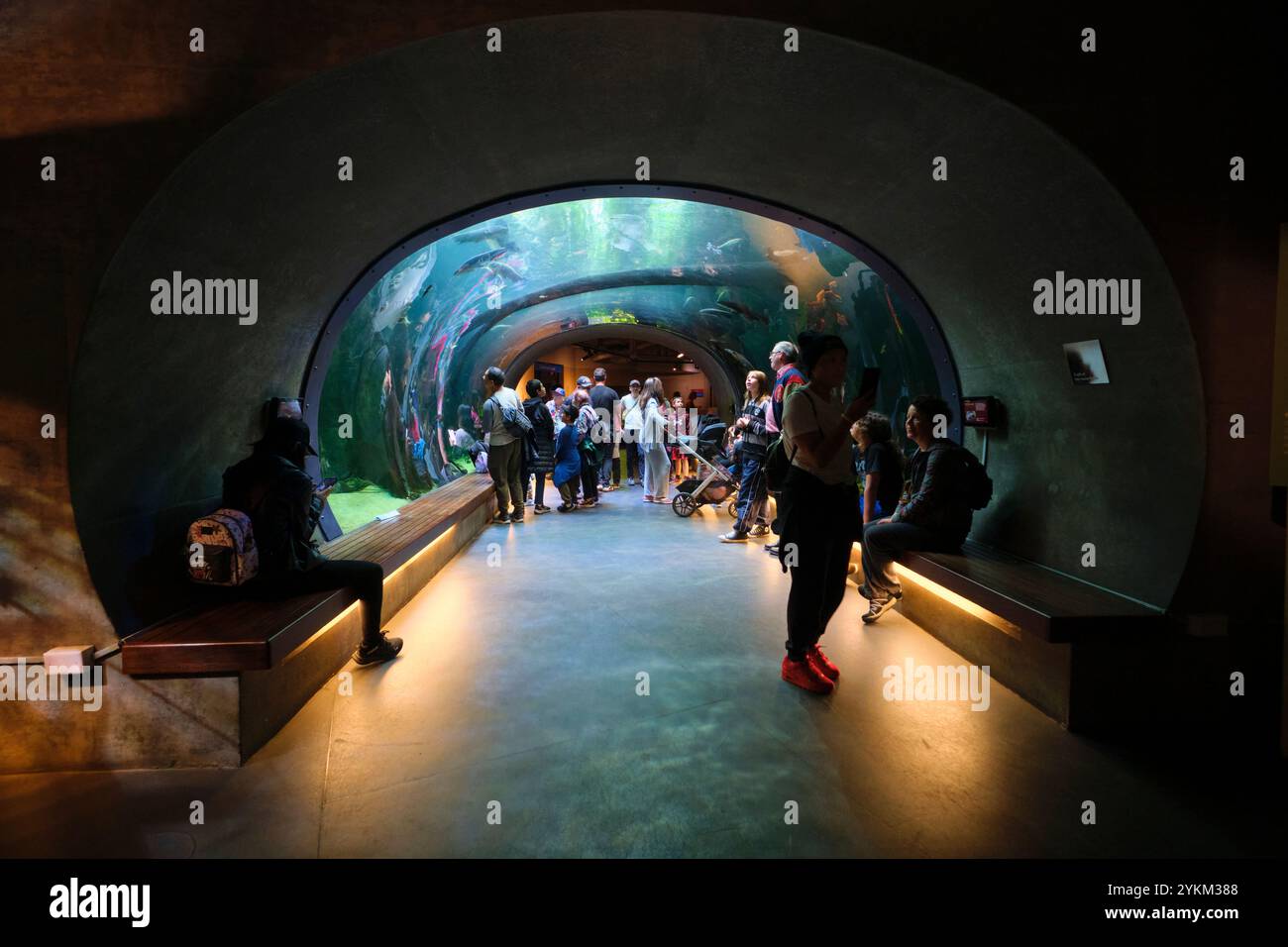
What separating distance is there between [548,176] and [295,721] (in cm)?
363

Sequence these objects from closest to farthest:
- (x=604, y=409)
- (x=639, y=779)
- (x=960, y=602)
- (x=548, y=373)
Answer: (x=639, y=779) → (x=960, y=602) → (x=604, y=409) → (x=548, y=373)

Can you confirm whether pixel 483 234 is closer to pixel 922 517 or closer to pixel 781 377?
pixel 781 377

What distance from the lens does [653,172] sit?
421cm

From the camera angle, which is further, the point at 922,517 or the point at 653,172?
the point at 922,517

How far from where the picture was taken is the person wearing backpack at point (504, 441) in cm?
824

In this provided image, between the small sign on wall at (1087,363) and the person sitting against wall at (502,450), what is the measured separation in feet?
19.9

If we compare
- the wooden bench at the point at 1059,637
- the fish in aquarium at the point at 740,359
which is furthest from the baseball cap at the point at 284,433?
the fish in aquarium at the point at 740,359

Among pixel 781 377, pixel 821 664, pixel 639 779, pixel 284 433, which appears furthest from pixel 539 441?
pixel 639 779

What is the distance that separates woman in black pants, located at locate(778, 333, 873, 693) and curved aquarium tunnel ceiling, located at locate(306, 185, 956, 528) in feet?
Answer: 6.46

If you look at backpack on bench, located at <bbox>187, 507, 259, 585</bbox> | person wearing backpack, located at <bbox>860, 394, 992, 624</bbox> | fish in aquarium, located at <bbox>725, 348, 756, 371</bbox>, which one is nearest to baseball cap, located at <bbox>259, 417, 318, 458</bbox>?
backpack on bench, located at <bbox>187, 507, 259, 585</bbox>

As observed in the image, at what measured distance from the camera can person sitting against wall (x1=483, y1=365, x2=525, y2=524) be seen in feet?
27.0

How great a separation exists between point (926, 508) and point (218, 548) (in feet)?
14.1
